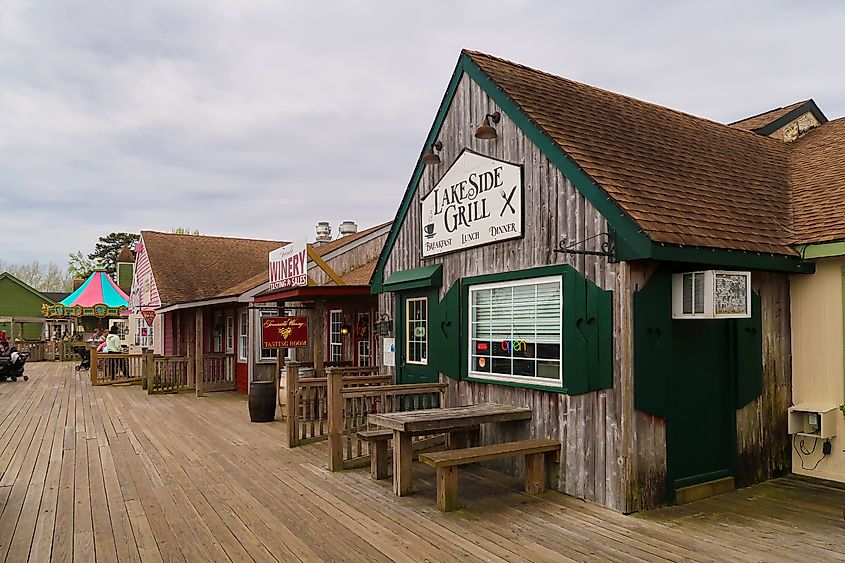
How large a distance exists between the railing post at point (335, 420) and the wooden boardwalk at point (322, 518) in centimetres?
24

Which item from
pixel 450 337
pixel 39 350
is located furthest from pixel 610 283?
pixel 39 350

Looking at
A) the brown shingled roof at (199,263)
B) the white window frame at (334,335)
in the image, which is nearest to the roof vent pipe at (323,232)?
the brown shingled roof at (199,263)

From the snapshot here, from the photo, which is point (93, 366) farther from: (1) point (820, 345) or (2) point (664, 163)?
(1) point (820, 345)

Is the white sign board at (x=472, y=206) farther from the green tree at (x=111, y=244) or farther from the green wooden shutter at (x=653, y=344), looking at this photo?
the green tree at (x=111, y=244)

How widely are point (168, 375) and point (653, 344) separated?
46.8 ft

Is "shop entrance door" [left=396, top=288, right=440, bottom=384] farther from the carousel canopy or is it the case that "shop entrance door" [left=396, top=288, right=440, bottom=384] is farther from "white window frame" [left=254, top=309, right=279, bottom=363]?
the carousel canopy

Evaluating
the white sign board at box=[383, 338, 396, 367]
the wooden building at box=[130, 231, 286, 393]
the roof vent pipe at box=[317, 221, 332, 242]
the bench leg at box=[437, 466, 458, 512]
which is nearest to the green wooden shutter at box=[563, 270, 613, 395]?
the bench leg at box=[437, 466, 458, 512]

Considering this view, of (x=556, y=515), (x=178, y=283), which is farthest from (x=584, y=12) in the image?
(x=178, y=283)

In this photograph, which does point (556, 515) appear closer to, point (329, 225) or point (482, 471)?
point (482, 471)

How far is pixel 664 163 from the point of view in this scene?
668 centimetres

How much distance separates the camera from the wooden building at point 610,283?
545 centimetres

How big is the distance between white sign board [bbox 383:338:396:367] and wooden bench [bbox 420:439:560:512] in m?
3.62

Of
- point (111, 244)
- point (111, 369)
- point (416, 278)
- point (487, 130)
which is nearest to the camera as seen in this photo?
point (487, 130)

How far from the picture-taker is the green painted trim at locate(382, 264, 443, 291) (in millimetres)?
8125
